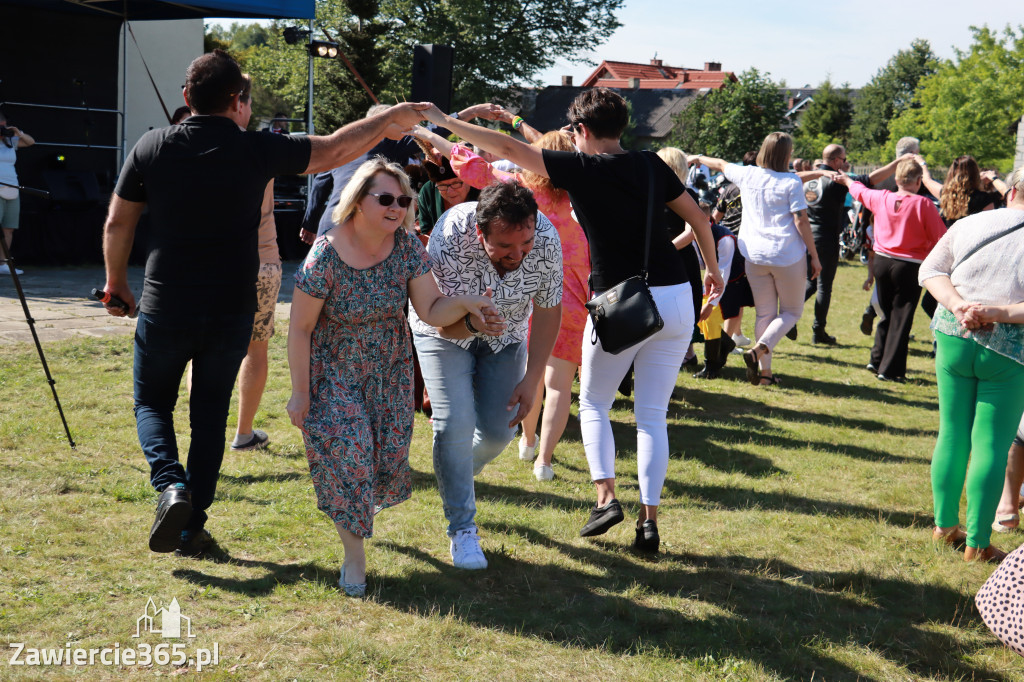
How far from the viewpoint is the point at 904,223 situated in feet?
25.2

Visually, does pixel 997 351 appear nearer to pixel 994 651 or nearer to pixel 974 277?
pixel 974 277

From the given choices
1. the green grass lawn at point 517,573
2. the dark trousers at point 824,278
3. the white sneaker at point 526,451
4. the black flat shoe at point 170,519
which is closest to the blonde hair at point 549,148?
the white sneaker at point 526,451

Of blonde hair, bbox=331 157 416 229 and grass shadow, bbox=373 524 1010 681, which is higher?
blonde hair, bbox=331 157 416 229

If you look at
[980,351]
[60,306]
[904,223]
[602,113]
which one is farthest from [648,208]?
[60,306]

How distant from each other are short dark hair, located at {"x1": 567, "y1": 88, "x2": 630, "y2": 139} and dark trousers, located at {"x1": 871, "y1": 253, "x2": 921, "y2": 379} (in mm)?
4846

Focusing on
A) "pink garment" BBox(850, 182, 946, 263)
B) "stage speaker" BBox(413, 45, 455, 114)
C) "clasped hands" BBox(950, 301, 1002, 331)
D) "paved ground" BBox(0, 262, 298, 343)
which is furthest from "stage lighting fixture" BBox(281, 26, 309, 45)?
"clasped hands" BBox(950, 301, 1002, 331)

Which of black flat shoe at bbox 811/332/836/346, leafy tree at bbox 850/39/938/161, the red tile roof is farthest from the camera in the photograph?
the red tile roof

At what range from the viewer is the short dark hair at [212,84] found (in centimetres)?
345

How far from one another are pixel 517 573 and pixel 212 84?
231cm

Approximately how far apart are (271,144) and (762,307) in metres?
5.12

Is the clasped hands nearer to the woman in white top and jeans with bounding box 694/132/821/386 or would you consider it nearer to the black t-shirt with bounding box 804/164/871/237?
the woman in white top and jeans with bounding box 694/132/821/386

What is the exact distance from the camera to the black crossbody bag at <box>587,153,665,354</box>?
3727mm

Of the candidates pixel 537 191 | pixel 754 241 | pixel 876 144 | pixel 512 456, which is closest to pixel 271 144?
pixel 537 191

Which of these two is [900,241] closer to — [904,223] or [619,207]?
[904,223]
